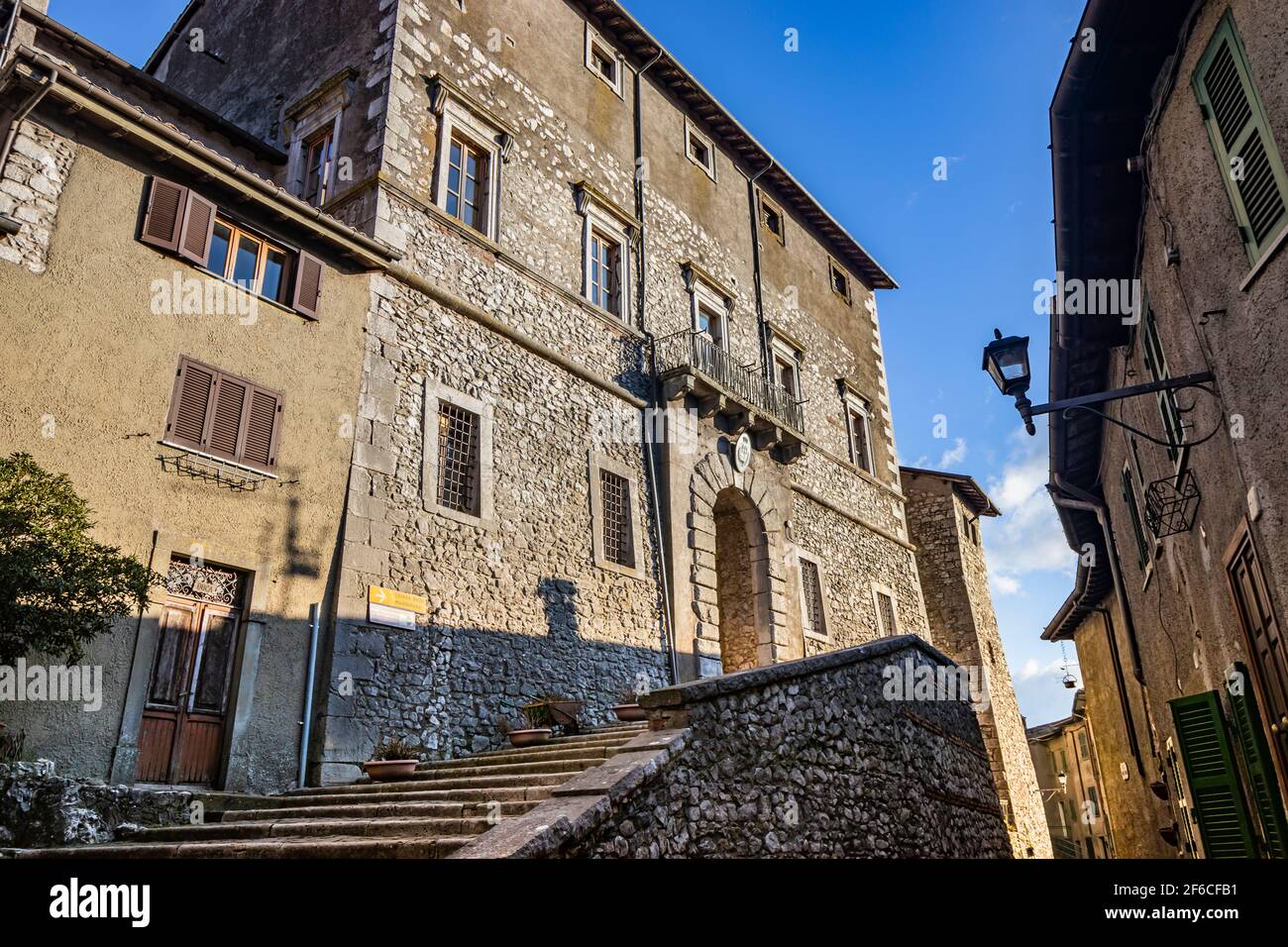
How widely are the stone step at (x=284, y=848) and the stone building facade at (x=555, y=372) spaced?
8.11 feet

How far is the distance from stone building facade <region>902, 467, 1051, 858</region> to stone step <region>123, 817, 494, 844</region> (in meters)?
17.8

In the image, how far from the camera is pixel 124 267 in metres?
8.41

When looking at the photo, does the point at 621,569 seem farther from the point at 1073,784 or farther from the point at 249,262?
the point at 1073,784

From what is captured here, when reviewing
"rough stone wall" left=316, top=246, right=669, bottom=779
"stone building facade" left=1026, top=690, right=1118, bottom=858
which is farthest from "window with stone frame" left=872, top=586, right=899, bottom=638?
"rough stone wall" left=316, top=246, right=669, bottom=779

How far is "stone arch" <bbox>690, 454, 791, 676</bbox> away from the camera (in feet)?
46.5

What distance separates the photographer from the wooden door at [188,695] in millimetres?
7742

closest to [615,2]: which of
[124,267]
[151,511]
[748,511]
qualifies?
[748,511]

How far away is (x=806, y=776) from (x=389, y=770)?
3841mm

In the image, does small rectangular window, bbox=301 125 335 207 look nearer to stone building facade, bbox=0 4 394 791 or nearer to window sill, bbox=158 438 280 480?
stone building facade, bbox=0 4 394 791

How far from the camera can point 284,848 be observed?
5.52m

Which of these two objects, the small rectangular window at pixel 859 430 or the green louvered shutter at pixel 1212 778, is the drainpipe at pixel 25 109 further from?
the small rectangular window at pixel 859 430

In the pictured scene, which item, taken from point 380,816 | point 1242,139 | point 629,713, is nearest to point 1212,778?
point 629,713

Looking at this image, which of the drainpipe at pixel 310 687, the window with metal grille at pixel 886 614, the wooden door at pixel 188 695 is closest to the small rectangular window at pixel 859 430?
the window with metal grille at pixel 886 614

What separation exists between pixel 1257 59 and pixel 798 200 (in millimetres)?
16604
